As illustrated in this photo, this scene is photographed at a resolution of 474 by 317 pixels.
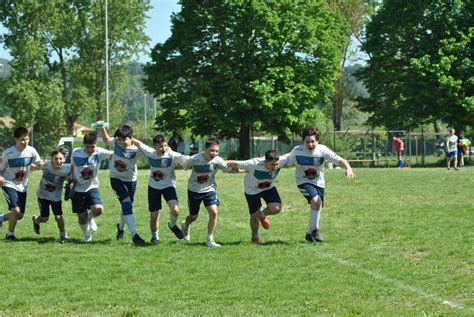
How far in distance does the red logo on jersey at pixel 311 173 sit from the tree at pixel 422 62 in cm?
3612

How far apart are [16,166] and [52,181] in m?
0.59

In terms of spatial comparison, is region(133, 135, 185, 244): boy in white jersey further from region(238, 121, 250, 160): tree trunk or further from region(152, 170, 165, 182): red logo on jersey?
region(238, 121, 250, 160): tree trunk

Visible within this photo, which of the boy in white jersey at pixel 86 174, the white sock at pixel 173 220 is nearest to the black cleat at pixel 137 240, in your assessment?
the white sock at pixel 173 220

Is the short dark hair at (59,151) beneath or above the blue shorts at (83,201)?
above

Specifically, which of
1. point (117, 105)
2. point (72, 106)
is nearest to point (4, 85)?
point (72, 106)

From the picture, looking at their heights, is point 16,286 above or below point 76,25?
below

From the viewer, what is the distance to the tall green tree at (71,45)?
64188 millimetres

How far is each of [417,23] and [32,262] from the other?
140 feet

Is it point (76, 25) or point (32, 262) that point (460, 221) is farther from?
point (76, 25)

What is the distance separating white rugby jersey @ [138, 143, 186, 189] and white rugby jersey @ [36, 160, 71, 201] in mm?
1445

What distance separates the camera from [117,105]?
7162 centimetres

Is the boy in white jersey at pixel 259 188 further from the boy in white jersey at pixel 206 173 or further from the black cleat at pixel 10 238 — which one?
the black cleat at pixel 10 238

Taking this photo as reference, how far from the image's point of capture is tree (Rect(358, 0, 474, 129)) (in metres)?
48.0

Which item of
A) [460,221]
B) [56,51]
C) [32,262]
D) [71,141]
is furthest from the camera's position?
[56,51]
